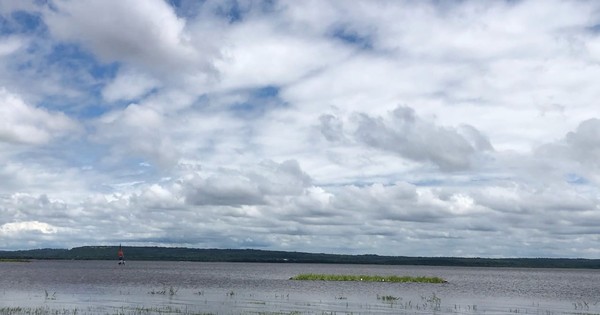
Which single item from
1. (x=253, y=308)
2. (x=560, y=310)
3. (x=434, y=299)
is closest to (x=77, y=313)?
(x=253, y=308)

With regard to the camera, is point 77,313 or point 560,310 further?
point 560,310

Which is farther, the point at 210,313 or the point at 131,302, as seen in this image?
the point at 131,302

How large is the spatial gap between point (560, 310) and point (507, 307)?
5.35 meters

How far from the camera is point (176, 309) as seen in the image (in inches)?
2167

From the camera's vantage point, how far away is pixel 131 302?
204ft

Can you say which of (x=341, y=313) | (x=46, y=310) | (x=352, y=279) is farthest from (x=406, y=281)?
(x=46, y=310)

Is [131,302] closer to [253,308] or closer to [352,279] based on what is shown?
[253,308]

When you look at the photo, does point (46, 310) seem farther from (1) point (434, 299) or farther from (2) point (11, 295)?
(1) point (434, 299)

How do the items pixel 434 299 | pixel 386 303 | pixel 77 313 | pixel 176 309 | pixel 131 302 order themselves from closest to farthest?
pixel 77 313 < pixel 176 309 < pixel 131 302 < pixel 386 303 < pixel 434 299

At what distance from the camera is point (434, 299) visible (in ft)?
242

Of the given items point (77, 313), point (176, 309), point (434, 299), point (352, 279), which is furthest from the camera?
point (352, 279)

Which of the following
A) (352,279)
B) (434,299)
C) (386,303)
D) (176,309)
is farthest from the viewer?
(352,279)

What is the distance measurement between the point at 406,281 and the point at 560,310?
56.8 metres

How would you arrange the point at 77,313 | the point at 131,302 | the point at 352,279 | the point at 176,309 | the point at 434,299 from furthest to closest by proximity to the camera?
the point at 352,279 → the point at 434,299 → the point at 131,302 → the point at 176,309 → the point at 77,313
